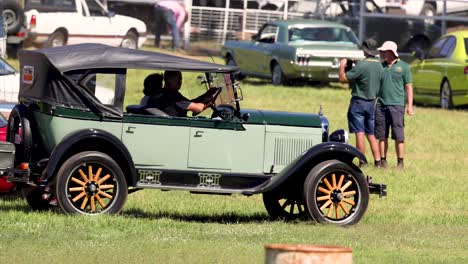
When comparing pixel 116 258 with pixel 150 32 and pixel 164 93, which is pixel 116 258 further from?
pixel 150 32

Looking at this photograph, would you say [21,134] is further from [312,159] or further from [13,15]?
[13,15]

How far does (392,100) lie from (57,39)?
17.4 metres

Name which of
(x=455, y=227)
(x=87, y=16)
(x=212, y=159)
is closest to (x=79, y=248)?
(x=212, y=159)

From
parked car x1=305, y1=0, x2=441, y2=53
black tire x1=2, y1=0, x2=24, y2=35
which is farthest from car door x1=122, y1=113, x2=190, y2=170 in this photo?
parked car x1=305, y1=0, x2=441, y2=53

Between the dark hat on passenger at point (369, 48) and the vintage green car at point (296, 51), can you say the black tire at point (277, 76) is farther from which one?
the dark hat on passenger at point (369, 48)

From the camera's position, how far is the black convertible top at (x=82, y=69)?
1258 cm

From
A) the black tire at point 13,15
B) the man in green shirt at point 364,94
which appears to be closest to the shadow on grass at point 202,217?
the man in green shirt at point 364,94

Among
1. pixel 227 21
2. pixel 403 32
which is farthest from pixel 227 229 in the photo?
pixel 227 21

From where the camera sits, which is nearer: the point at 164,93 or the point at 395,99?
the point at 164,93

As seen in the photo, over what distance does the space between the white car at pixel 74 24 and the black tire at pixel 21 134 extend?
68.7 ft

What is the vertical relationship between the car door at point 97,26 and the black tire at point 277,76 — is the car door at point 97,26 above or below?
above

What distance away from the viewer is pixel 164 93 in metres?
13.1

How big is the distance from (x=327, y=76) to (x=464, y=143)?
808 cm

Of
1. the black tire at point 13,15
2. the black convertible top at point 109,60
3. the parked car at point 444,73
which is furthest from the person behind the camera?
the black tire at point 13,15
